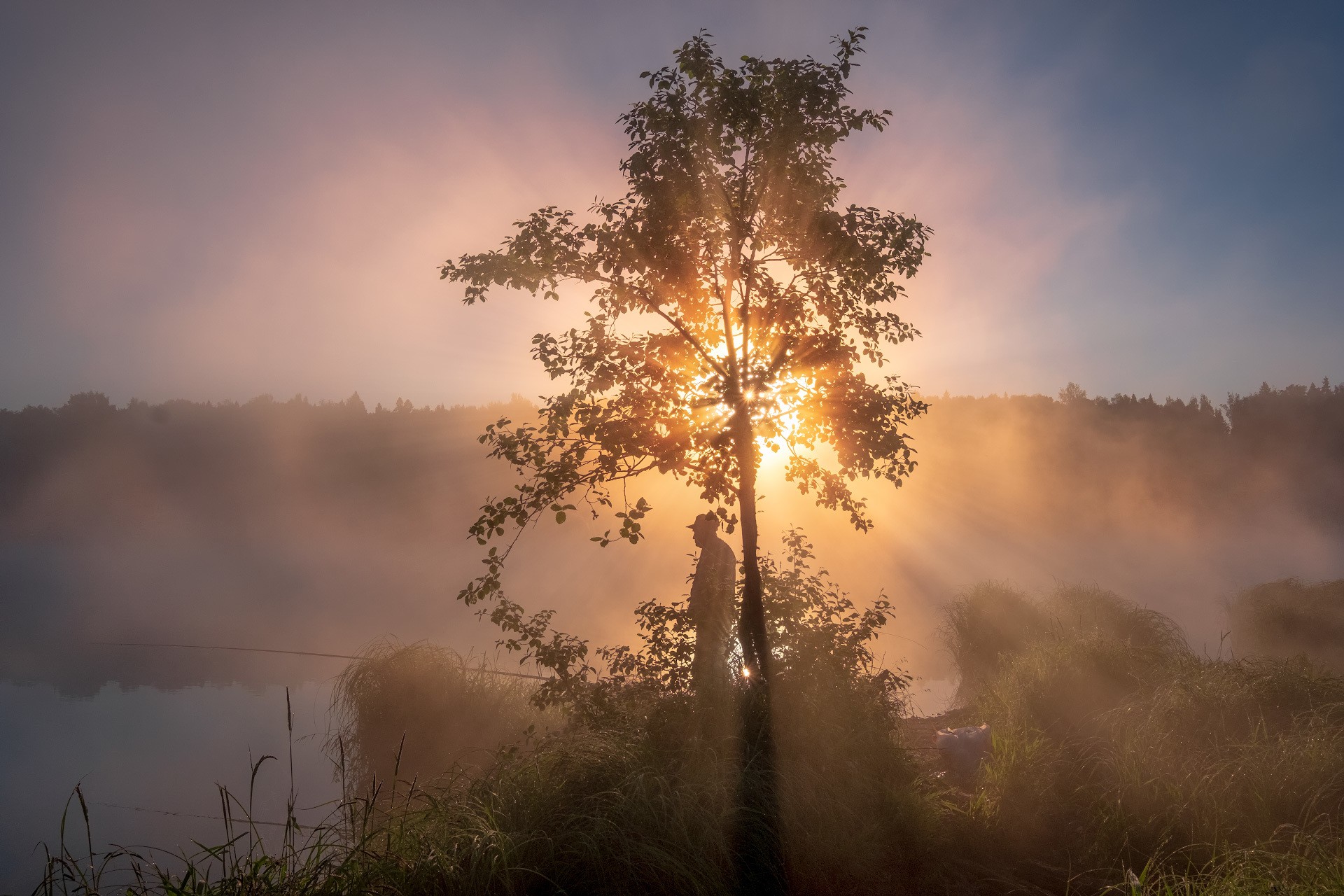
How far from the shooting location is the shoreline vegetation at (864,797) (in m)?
3.82

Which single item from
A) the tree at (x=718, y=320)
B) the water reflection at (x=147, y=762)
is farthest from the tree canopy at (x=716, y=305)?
the water reflection at (x=147, y=762)

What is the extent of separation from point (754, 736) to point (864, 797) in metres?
0.97

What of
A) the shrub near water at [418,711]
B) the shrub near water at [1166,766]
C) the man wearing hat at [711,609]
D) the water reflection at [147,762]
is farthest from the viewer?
the shrub near water at [418,711]

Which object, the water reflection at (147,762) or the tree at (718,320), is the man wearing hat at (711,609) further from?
the water reflection at (147,762)

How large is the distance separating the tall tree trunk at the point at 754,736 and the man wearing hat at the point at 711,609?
24 cm

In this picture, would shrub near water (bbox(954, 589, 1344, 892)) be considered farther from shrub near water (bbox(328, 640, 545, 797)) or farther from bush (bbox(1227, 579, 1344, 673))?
bush (bbox(1227, 579, 1344, 673))

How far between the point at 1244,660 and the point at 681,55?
11.1m

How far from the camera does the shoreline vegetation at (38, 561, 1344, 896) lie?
12.5 feet

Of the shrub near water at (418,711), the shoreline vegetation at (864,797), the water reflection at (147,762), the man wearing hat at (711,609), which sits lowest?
the water reflection at (147,762)

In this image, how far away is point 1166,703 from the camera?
7355mm

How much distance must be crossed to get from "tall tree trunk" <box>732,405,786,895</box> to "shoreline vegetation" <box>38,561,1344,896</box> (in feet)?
0.47

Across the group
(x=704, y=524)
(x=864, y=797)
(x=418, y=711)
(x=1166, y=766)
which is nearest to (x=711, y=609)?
(x=704, y=524)

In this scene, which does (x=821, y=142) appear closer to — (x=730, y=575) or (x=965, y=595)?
(x=730, y=575)

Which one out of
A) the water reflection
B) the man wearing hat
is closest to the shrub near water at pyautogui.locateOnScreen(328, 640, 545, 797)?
the water reflection
